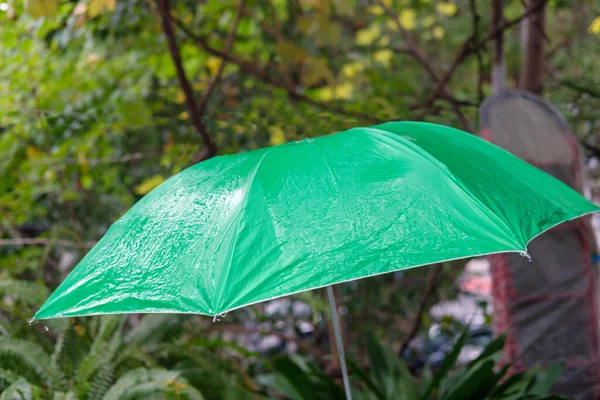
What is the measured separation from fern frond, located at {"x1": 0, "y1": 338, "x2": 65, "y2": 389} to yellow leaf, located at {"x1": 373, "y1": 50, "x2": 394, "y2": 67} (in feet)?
14.2

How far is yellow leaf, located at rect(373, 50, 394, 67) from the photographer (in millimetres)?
6479

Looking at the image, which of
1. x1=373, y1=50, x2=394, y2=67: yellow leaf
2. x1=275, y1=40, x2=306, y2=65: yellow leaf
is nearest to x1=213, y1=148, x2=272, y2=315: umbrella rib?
x1=275, y1=40, x2=306, y2=65: yellow leaf

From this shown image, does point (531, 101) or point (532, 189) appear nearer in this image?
point (532, 189)

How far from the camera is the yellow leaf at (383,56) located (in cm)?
648

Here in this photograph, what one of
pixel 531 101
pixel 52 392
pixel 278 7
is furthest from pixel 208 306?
pixel 278 7

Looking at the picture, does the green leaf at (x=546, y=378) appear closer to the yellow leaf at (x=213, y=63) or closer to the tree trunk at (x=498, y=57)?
the tree trunk at (x=498, y=57)

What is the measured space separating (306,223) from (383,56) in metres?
5.34

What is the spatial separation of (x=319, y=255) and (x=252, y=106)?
310 centimetres

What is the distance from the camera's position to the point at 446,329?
16.0ft

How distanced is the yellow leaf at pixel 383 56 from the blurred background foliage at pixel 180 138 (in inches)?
10.4

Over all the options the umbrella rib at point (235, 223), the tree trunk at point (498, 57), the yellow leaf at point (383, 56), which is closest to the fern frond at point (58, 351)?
the umbrella rib at point (235, 223)

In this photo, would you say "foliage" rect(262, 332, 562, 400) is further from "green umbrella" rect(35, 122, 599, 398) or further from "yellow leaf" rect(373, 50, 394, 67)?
"yellow leaf" rect(373, 50, 394, 67)

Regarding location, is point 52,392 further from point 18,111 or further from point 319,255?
point 319,255

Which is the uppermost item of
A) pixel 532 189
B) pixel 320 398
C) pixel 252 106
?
pixel 252 106
